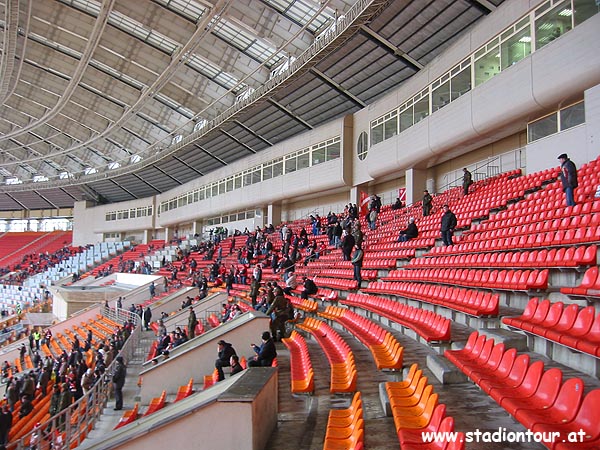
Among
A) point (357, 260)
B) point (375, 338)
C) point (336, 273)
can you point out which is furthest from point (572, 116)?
point (375, 338)

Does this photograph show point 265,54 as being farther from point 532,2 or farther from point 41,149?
point 41,149

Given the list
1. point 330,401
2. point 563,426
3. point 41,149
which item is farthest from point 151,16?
point 41,149

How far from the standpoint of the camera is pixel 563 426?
2.86 m

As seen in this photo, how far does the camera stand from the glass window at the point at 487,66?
44.9 ft

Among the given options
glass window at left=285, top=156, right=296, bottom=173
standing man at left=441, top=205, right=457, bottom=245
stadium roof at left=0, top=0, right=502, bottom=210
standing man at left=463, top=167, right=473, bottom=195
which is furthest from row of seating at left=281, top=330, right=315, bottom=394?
A: glass window at left=285, top=156, right=296, bottom=173

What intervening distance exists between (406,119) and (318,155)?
6.77m

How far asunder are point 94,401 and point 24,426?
111 inches

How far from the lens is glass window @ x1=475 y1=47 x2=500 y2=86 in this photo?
13.7m

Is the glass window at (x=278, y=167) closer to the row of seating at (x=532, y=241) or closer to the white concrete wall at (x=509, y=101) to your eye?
the white concrete wall at (x=509, y=101)

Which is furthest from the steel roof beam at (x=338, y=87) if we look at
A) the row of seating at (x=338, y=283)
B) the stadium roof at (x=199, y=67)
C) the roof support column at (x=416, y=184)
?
the row of seating at (x=338, y=283)

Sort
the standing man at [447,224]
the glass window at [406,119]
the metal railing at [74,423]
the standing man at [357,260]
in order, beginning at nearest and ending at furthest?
the metal railing at [74,423], the standing man at [447,224], the standing man at [357,260], the glass window at [406,119]

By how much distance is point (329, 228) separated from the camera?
18469 millimetres

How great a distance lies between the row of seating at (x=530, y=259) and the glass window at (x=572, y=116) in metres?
4.66

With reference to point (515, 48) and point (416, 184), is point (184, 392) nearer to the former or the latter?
point (515, 48)
